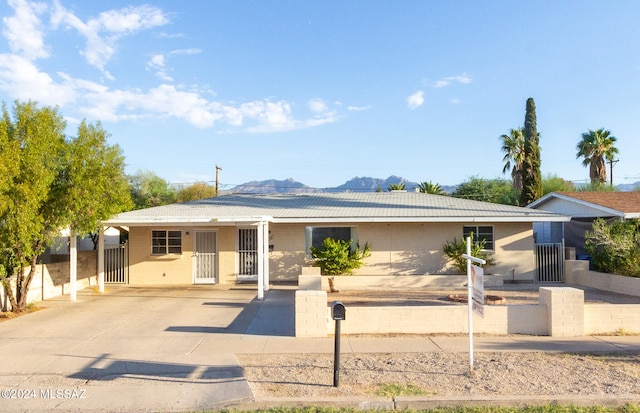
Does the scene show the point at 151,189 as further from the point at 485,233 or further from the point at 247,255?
the point at 485,233

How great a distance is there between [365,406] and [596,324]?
630 cm

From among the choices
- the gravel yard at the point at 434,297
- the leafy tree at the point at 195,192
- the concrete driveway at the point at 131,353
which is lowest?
the gravel yard at the point at 434,297

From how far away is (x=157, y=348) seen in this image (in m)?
9.04

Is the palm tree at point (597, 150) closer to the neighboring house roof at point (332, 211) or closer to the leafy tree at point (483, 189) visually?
the leafy tree at point (483, 189)

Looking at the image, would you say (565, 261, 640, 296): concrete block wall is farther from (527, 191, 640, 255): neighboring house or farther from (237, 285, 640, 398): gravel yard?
(237, 285, 640, 398): gravel yard

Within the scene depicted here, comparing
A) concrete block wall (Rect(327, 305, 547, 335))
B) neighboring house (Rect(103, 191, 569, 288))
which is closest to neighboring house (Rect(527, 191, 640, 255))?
neighboring house (Rect(103, 191, 569, 288))

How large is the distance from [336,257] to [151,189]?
3199 centimetres

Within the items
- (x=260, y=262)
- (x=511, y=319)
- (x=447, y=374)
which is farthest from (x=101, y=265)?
(x=447, y=374)

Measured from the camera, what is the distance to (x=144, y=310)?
43.0ft

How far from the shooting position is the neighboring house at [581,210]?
18486 mm

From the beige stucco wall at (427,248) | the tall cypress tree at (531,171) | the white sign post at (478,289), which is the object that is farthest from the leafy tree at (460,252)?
the tall cypress tree at (531,171)

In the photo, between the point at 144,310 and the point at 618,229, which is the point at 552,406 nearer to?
the point at 144,310

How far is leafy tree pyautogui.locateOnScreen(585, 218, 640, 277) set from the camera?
1563 centimetres

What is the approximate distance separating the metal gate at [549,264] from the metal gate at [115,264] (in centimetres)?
1545
